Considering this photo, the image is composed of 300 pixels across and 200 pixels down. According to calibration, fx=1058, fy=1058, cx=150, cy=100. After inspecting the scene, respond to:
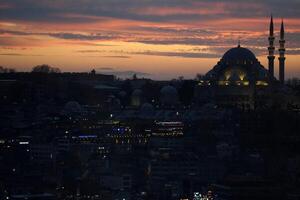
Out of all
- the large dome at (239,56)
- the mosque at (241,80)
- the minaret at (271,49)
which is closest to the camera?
the minaret at (271,49)

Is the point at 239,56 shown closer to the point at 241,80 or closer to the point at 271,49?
the point at 241,80

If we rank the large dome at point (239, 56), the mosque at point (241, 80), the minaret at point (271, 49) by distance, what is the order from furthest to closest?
1. the large dome at point (239, 56)
2. the mosque at point (241, 80)
3. the minaret at point (271, 49)

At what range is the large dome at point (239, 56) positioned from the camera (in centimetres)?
4219

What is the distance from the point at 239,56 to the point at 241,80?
172cm

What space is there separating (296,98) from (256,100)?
95.8 inches

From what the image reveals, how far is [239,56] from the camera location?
4234 centimetres

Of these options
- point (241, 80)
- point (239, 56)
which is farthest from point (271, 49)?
point (239, 56)

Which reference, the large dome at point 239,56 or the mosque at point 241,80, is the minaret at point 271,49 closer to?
the mosque at point 241,80

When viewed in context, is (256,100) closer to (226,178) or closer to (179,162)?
(179,162)

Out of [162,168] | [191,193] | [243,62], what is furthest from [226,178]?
[243,62]

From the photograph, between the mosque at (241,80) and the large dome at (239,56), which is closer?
the mosque at (241,80)

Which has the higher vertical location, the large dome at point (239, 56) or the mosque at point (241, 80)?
the large dome at point (239, 56)

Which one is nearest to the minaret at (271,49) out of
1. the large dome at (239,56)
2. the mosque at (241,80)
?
the mosque at (241,80)

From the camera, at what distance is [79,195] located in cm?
1967
